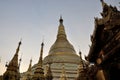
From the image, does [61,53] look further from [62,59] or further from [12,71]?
[12,71]

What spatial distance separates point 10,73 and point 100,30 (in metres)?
14.9

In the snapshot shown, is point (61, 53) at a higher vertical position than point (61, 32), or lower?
lower

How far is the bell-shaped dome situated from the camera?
39281 millimetres

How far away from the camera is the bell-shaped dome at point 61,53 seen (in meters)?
39.3

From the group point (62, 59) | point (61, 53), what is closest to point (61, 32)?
point (61, 53)

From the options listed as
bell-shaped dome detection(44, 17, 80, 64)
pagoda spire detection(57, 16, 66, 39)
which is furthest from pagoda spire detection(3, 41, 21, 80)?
pagoda spire detection(57, 16, 66, 39)

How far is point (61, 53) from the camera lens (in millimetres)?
42406

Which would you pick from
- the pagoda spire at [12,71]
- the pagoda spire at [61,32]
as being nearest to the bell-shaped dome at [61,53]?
the pagoda spire at [61,32]

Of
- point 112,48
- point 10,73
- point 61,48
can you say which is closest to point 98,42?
point 112,48

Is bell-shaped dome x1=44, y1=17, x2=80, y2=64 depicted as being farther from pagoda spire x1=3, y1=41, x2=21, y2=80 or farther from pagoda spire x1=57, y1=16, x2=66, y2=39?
pagoda spire x1=3, y1=41, x2=21, y2=80

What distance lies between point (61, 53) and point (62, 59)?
135 inches

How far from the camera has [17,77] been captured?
2059cm

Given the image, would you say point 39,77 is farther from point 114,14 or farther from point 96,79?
point 114,14

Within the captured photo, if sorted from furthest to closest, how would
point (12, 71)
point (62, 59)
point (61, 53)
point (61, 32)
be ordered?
point (61, 32) → point (61, 53) → point (62, 59) → point (12, 71)
